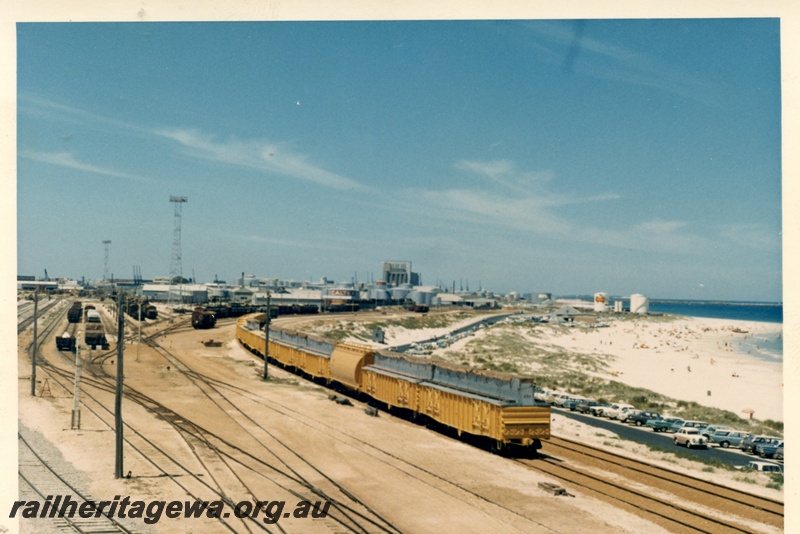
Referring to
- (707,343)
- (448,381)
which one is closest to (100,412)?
(448,381)

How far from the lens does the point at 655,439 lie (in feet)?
130

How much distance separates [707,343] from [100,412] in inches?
5280

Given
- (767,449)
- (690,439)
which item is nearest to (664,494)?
(690,439)

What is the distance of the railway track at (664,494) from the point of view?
21484mm

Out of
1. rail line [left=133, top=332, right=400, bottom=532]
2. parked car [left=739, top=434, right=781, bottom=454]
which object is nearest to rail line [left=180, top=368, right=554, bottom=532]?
rail line [left=133, top=332, right=400, bottom=532]

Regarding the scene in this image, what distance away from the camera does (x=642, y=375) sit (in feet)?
254

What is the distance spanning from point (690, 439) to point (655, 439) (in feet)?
9.28

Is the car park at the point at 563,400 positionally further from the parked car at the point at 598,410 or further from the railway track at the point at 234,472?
the railway track at the point at 234,472

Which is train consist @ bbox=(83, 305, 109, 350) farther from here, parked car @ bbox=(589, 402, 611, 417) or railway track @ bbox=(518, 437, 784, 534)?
railway track @ bbox=(518, 437, 784, 534)
